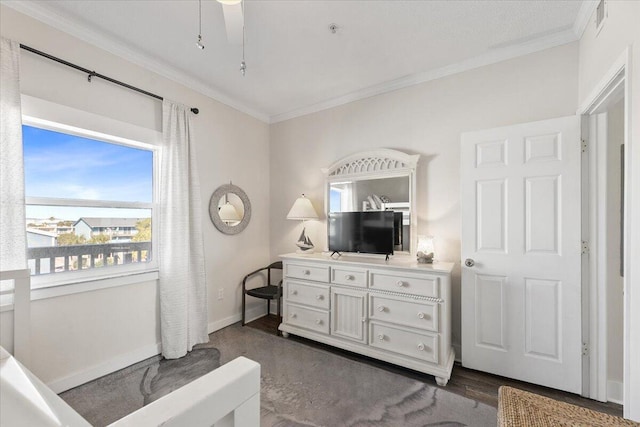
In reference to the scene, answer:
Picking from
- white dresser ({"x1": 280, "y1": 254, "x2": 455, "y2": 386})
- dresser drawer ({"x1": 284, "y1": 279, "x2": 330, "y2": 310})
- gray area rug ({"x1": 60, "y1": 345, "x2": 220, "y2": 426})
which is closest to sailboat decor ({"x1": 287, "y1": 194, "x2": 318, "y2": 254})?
white dresser ({"x1": 280, "y1": 254, "x2": 455, "y2": 386})

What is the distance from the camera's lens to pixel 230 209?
338 cm

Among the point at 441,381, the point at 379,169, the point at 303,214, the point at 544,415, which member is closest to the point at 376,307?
the point at 441,381

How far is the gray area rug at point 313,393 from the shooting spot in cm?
181

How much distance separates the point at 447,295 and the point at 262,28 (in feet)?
8.31

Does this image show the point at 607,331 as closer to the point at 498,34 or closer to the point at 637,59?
the point at 637,59

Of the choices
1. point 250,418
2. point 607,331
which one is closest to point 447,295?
point 607,331

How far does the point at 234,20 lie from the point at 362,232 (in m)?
2.08

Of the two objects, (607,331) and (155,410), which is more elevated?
(155,410)

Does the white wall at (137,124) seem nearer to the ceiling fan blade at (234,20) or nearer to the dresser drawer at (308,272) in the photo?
the dresser drawer at (308,272)

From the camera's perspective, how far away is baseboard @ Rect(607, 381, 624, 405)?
1.91m

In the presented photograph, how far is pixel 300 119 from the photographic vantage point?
3.69 meters

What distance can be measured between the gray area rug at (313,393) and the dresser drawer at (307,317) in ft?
0.77

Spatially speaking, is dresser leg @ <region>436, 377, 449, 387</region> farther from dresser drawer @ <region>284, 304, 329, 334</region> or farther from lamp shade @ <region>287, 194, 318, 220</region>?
lamp shade @ <region>287, 194, 318, 220</region>

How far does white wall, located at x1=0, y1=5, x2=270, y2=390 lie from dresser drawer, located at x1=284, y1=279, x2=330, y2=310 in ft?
2.66
